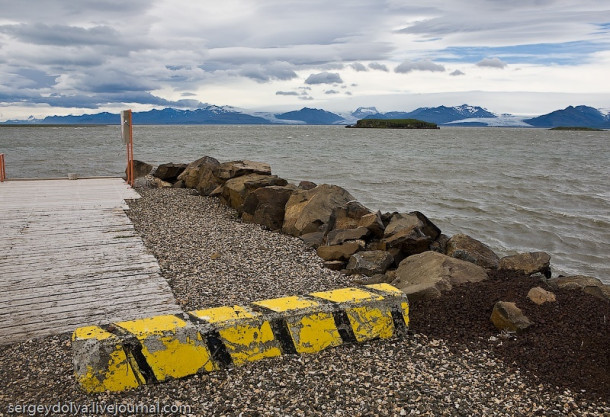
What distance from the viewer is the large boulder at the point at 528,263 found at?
8719mm

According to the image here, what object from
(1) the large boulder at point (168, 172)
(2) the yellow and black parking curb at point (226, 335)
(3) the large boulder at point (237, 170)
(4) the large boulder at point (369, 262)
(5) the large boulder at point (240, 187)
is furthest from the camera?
(1) the large boulder at point (168, 172)

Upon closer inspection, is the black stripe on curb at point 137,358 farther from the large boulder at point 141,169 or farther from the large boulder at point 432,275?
the large boulder at point 141,169

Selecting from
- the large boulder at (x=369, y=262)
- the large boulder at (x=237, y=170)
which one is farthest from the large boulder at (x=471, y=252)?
the large boulder at (x=237, y=170)

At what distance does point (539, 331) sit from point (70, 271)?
6328 mm

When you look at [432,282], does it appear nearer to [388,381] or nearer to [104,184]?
[388,381]

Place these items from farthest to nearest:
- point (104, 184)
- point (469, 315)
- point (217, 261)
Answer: point (104, 184)
point (217, 261)
point (469, 315)

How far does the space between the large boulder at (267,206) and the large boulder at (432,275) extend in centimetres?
449

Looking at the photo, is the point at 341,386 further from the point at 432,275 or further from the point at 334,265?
the point at 334,265

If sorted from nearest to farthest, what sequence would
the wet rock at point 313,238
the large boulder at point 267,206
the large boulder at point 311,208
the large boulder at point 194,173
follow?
1. the wet rock at point 313,238
2. the large boulder at point 311,208
3. the large boulder at point 267,206
4. the large boulder at point 194,173

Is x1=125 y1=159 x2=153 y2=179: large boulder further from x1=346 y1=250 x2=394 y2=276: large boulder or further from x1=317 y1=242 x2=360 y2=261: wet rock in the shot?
x1=346 y1=250 x2=394 y2=276: large boulder

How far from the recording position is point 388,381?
462 centimetres

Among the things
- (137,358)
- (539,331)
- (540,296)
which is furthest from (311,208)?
(137,358)

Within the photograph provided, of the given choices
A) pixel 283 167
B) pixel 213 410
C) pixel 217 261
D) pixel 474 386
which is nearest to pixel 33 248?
pixel 217 261

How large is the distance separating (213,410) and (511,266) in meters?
6.26
